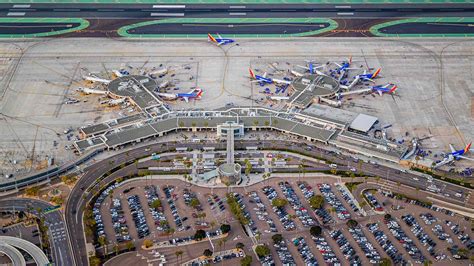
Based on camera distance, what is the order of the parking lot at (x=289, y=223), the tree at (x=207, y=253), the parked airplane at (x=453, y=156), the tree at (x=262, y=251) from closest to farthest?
the tree at (x=207, y=253), the tree at (x=262, y=251), the parking lot at (x=289, y=223), the parked airplane at (x=453, y=156)

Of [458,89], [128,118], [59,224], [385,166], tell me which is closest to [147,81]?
[128,118]

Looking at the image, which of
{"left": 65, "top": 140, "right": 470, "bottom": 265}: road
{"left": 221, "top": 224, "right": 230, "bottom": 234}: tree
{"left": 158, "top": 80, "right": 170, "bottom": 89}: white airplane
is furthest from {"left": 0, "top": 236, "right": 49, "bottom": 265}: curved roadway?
{"left": 158, "top": 80, "right": 170, "bottom": 89}: white airplane

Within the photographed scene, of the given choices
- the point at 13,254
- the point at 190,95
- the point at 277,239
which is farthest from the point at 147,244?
the point at 190,95

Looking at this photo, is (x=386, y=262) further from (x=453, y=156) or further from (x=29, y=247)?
(x=29, y=247)

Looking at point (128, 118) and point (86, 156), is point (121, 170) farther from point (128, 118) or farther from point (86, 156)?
point (128, 118)

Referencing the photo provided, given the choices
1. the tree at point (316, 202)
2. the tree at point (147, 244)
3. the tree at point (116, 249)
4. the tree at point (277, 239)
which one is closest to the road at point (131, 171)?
the tree at point (116, 249)

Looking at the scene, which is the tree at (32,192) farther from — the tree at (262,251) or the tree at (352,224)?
the tree at (352,224)
